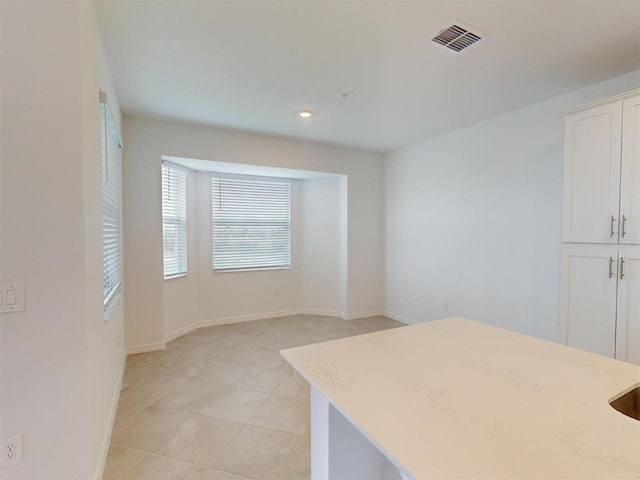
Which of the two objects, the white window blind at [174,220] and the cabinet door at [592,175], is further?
the white window blind at [174,220]

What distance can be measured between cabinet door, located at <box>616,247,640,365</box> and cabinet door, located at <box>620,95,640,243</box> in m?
0.13

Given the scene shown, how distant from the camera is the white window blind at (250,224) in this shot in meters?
4.65

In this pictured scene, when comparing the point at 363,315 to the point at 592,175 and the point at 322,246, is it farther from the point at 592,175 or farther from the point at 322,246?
the point at 592,175

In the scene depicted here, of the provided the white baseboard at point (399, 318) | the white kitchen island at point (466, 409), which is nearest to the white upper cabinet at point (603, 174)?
the white kitchen island at point (466, 409)

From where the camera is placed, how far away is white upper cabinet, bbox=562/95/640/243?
2111 millimetres

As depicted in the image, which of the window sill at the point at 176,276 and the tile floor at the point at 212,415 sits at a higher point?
the window sill at the point at 176,276

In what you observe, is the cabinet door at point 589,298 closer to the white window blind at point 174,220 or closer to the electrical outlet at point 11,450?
the electrical outlet at point 11,450

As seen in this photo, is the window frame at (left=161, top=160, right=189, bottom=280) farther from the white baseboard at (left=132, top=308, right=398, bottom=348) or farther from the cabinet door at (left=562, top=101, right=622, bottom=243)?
the cabinet door at (left=562, top=101, right=622, bottom=243)

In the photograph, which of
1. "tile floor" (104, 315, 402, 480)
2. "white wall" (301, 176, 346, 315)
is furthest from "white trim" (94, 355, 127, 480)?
"white wall" (301, 176, 346, 315)

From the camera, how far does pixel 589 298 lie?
7.68 feet

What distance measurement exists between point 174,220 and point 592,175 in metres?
4.26

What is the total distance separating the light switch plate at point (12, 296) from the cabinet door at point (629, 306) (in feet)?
11.3

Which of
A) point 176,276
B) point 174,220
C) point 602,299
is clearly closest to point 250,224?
point 174,220

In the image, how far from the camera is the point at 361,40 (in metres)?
2.07
